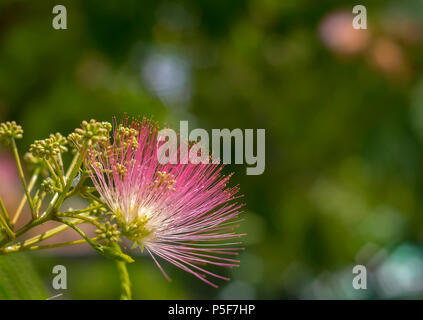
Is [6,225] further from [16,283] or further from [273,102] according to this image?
[273,102]

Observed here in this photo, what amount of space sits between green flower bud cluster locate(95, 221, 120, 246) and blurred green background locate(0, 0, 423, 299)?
8.41 ft

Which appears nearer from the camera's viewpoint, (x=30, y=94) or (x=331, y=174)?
(x=30, y=94)

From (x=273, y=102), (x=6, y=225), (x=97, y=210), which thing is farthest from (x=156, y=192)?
(x=273, y=102)

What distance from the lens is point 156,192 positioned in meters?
0.93

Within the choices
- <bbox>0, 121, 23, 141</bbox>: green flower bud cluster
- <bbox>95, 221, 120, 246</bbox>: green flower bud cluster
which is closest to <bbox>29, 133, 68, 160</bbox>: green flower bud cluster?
<bbox>0, 121, 23, 141</bbox>: green flower bud cluster

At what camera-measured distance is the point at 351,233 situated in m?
4.16

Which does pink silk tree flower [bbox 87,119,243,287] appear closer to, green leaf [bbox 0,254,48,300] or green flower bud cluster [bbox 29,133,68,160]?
green flower bud cluster [bbox 29,133,68,160]

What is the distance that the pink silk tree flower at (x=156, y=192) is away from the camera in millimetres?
875

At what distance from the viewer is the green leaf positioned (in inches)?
37.0
